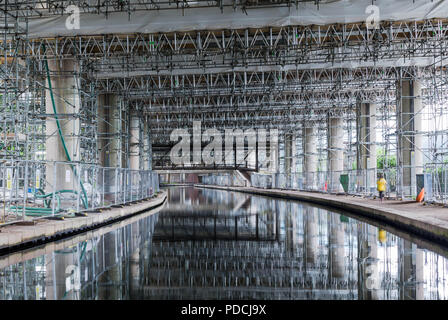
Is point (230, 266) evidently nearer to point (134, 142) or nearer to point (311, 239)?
point (311, 239)

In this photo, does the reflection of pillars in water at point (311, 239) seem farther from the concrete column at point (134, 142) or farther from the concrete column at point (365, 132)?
the concrete column at point (134, 142)

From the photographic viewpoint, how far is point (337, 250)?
11664 millimetres

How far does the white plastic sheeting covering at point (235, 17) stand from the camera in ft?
69.0

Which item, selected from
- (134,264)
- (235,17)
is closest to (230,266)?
(134,264)

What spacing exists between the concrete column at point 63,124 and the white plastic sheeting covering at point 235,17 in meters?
3.13

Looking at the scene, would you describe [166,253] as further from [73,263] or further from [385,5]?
[385,5]

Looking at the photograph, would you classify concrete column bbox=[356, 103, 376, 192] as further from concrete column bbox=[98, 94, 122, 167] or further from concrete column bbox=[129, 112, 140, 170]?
concrete column bbox=[98, 94, 122, 167]

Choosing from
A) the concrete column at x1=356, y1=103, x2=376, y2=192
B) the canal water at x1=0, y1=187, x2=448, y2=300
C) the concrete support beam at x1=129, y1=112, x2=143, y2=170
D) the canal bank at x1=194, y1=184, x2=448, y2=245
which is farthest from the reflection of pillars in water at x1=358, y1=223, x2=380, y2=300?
the concrete support beam at x1=129, y1=112, x2=143, y2=170

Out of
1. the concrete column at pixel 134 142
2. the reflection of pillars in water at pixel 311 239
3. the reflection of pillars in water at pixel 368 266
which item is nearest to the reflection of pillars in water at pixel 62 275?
the reflection of pillars in water at pixel 368 266

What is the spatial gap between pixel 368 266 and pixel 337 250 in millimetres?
2199

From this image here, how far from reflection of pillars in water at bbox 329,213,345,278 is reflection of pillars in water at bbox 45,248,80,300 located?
4.41 meters

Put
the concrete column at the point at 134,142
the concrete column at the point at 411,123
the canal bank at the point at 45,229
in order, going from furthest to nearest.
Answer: the concrete column at the point at 134,142, the concrete column at the point at 411,123, the canal bank at the point at 45,229

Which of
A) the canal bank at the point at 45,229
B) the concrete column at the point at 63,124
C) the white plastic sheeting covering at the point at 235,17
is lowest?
the canal bank at the point at 45,229
